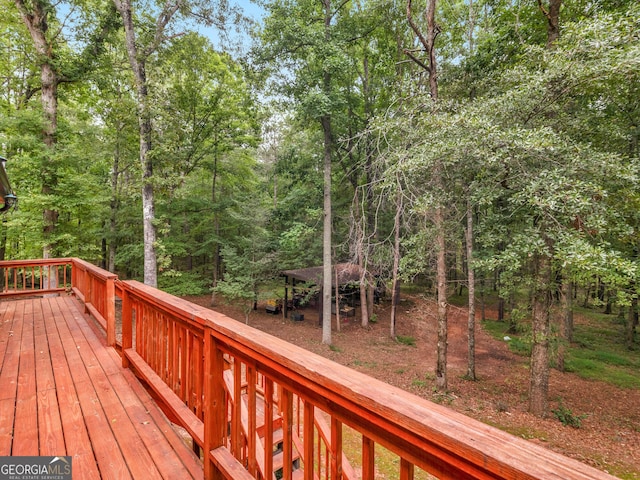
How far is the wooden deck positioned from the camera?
201 centimetres

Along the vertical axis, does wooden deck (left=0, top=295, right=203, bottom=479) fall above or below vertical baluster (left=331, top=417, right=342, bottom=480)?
below

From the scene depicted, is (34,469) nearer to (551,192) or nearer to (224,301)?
(551,192)

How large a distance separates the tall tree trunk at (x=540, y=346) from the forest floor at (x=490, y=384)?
0.34 metres

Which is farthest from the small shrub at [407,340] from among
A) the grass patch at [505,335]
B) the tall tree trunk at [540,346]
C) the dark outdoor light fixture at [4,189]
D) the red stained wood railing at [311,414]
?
the dark outdoor light fixture at [4,189]

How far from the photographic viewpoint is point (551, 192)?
16.1ft

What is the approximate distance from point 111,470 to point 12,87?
16874mm

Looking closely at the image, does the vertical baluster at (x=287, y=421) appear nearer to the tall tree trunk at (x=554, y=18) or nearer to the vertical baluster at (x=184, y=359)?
the vertical baluster at (x=184, y=359)

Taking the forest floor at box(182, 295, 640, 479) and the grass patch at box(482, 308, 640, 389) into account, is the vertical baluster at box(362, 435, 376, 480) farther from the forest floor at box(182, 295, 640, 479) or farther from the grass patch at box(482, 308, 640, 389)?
the grass patch at box(482, 308, 640, 389)

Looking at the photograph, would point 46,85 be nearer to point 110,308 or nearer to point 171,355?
point 110,308

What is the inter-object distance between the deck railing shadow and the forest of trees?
5194mm

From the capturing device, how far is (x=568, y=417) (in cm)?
695

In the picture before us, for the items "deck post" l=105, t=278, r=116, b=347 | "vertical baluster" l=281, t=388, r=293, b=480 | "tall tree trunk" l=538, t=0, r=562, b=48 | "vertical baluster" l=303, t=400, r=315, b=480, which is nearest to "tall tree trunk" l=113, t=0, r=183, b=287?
"deck post" l=105, t=278, r=116, b=347

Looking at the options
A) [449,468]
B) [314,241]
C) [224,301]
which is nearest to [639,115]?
[449,468]

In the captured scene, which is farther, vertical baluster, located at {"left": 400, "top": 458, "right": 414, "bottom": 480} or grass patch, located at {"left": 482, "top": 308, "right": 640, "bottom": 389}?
grass patch, located at {"left": 482, "top": 308, "right": 640, "bottom": 389}
